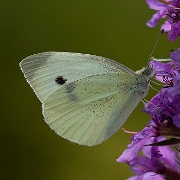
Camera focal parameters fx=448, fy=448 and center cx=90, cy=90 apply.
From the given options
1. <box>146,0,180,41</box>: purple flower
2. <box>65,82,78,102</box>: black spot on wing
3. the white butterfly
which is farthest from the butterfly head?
<box>65,82,78,102</box>: black spot on wing

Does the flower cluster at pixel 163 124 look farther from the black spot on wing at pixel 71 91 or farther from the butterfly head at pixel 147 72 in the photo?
the black spot on wing at pixel 71 91

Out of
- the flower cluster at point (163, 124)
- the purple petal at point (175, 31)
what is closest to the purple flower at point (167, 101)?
the flower cluster at point (163, 124)

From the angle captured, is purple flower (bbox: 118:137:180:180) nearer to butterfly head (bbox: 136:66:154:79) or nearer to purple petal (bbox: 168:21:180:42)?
butterfly head (bbox: 136:66:154:79)

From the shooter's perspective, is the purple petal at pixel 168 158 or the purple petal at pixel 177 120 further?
the purple petal at pixel 168 158

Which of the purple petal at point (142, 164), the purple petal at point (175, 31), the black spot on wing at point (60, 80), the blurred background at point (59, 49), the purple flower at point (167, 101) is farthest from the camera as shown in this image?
the blurred background at point (59, 49)

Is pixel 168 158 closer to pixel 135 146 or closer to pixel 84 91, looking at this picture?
pixel 135 146

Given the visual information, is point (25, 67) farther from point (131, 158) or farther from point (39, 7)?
point (39, 7)
